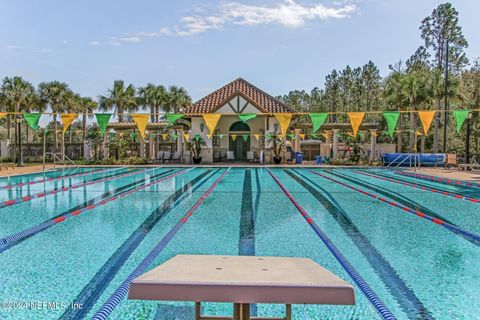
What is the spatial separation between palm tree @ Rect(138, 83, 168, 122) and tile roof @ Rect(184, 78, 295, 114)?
17784 mm

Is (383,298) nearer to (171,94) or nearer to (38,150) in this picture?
(38,150)

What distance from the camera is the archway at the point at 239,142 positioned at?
27391mm

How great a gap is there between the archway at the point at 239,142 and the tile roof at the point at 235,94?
6.96 feet

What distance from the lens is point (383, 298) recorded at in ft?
12.6

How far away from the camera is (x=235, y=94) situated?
2564cm

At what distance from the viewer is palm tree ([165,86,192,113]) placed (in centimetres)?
4572

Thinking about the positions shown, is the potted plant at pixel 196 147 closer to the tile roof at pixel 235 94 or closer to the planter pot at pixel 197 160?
the planter pot at pixel 197 160

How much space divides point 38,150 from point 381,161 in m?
28.7

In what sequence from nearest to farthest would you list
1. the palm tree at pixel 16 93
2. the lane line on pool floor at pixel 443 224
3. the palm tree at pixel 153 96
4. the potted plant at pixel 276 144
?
1. the lane line on pool floor at pixel 443 224
2. the potted plant at pixel 276 144
3. the palm tree at pixel 16 93
4. the palm tree at pixel 153 96

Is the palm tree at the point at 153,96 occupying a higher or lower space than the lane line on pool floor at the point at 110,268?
higher

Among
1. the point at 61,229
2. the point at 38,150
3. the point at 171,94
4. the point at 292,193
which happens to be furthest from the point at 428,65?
the point at 61,229

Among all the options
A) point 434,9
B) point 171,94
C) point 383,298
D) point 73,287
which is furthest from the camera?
point 171,94

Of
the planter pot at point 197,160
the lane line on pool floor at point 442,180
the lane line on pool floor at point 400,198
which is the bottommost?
the lane line on pool floor at point 400,198

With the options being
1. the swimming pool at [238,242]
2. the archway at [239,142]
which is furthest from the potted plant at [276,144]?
the swimming pool at [238,242]
